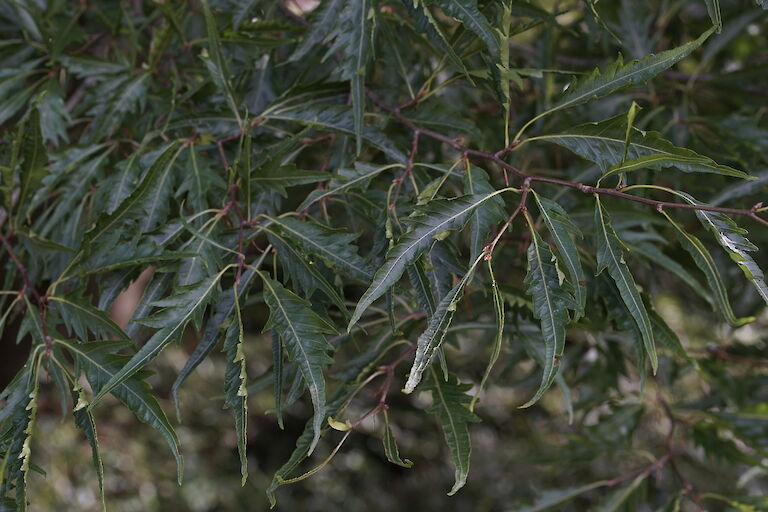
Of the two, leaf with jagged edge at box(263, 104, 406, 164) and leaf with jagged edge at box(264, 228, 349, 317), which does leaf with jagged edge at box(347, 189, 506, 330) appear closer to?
leaf with jagged edge at box(264, 228, 349, 317)

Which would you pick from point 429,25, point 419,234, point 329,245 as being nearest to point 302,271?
point 329,245

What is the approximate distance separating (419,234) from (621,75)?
0.71 feet

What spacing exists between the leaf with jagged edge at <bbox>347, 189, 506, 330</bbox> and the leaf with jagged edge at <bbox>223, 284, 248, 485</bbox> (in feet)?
0.35

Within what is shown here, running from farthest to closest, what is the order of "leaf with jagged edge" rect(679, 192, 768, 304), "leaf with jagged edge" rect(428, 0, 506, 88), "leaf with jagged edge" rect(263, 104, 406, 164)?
"leaf with jagged edge" rect(263, 104, 406, 164) → "leaf with jagged edge" rect(428, 0, 506, 88) → "leaf with jagged edge" rect(679, 192, 768, 304)

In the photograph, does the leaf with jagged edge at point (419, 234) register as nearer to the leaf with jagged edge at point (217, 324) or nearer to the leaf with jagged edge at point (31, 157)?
the leaf with jagged edge at point (217, 324)

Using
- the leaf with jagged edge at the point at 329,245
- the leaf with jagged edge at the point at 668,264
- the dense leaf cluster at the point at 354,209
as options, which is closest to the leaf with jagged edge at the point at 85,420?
the dense leaf cluster at the point at 354,209

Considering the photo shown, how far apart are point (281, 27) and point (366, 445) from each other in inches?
80.5

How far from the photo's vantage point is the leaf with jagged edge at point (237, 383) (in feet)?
2.04

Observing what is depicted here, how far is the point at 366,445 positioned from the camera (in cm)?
272

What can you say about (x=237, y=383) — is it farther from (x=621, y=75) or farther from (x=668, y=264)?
(x=668, y=264)

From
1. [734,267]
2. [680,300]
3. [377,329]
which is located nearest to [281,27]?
[377,329]

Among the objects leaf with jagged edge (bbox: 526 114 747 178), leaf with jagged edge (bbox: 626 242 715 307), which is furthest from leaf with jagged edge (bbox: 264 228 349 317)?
leaf with jagged edge (bbox: 626 242 715 307)

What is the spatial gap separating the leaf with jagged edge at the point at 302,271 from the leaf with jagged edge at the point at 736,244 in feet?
0.97

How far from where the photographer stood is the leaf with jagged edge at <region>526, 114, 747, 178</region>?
60 cm
